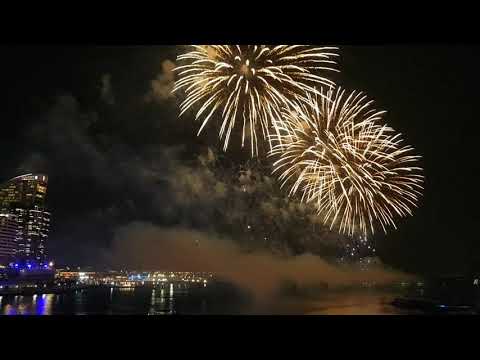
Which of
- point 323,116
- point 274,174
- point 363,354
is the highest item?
point 323,116

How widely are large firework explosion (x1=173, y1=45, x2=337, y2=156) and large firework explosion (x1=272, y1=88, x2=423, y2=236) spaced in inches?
10.3

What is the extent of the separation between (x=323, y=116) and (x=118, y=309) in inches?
155

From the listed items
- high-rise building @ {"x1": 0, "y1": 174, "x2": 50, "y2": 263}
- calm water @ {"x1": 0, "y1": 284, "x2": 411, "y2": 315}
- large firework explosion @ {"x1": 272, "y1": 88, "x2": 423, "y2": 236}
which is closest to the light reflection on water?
calm water @ {"x1": 0, "y1": 284, "x2": 411, "y2": 315}

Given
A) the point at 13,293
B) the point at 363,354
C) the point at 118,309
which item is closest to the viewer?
the point at 363,354

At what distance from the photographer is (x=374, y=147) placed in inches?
260

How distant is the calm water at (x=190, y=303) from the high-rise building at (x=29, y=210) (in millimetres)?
754

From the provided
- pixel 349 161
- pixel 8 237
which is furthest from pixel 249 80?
pixel 8 237

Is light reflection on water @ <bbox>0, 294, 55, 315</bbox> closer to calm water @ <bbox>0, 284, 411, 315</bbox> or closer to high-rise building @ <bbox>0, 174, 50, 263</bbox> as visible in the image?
calm water @ <bbox>0, 284, 411, 315</bbox>

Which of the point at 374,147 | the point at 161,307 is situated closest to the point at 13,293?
the point at 161,307

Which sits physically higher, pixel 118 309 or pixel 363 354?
pixel 118 309

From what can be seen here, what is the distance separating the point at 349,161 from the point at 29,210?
483cm

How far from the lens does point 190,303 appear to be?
22.7 feet
